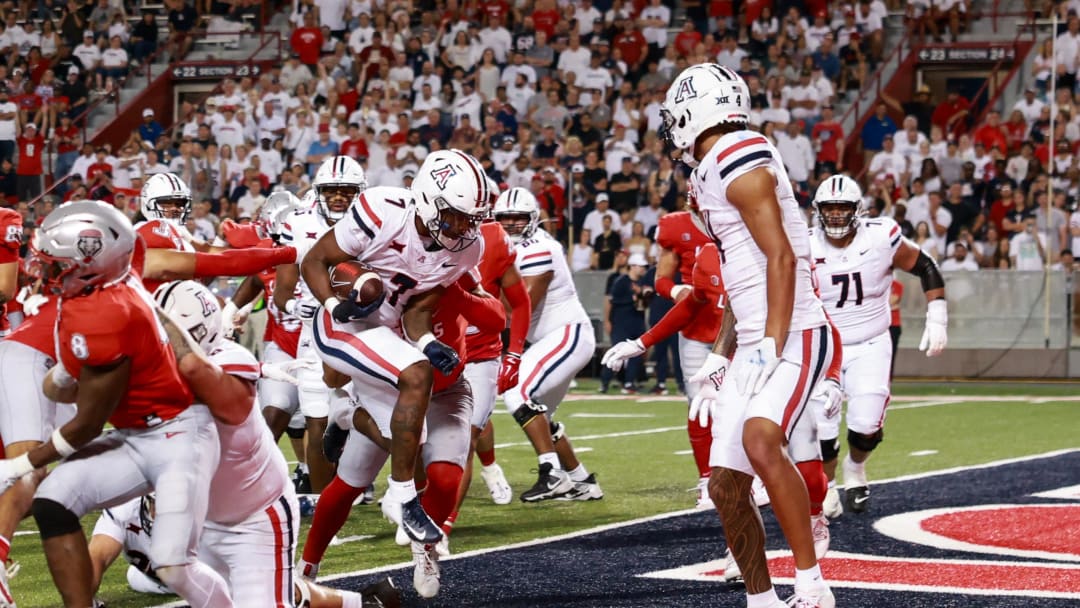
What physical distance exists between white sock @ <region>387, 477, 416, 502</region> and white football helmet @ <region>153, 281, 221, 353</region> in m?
1.19

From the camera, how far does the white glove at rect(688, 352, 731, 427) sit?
5.64 metres

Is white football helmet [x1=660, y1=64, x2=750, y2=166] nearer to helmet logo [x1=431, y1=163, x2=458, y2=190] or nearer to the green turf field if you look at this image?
helmet logo [x1=431, y1=163, x2=458, y2=190]

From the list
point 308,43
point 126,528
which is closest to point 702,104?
point 126,528

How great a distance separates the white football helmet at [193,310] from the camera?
4.97 metres

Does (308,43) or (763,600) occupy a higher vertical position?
(308,43)

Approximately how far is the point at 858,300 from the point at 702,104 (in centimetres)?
347

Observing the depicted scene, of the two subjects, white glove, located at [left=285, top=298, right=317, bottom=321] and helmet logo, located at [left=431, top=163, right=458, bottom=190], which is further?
white glove, located at [left=285, top=298, right=317, bottom=321]

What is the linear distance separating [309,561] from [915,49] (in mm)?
17049

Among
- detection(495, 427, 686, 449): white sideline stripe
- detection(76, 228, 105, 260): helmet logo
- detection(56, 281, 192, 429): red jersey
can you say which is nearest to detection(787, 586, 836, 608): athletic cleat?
detection(56, 281, 192, 429): red jersey

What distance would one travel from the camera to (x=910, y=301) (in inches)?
687

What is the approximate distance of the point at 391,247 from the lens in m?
6.20

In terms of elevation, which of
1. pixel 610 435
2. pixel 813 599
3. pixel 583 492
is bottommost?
pixel 610 435

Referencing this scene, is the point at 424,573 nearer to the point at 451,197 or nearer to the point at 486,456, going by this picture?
the point at 451,197

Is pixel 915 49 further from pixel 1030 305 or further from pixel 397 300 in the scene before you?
pixel 397 300
